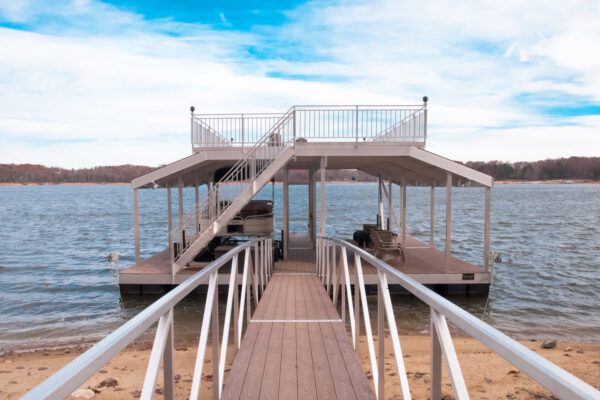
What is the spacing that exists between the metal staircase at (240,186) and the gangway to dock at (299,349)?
4068 mm

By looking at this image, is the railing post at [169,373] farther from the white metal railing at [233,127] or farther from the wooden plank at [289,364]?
the white metal railing at [233,127]

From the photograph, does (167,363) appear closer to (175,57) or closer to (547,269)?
(547,269)

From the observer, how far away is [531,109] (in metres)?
72.1

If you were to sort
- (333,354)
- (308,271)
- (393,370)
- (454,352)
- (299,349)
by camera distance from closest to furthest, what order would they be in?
(454,352), (333,354), (299,349), (393,370), (308,271)

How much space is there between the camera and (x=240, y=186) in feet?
38.2

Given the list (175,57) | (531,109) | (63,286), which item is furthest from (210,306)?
(531,109)

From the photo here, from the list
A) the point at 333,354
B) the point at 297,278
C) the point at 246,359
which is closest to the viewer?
the point at 246,359

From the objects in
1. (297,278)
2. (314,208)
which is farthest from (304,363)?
(314,208)

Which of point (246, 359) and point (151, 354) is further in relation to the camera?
point (246, 359)

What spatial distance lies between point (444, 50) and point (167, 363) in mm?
28386

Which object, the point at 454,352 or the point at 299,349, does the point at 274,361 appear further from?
the point at 454,352

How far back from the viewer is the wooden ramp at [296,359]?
11.2ft

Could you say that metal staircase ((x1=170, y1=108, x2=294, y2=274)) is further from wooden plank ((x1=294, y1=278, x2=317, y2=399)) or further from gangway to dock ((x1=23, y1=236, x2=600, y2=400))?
wooden plank ((x1=294, y1=278, x2=317, y2=399))

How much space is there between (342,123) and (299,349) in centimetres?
890
